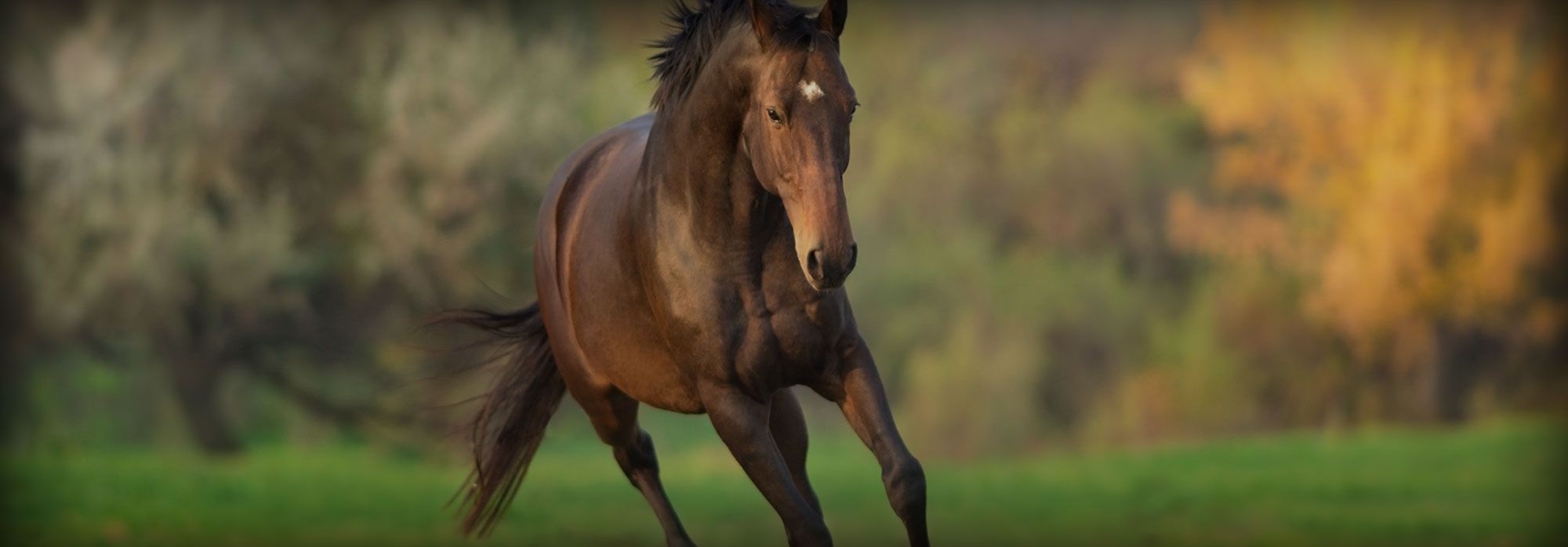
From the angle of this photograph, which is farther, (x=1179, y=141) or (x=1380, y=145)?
(x=1179, y=141)

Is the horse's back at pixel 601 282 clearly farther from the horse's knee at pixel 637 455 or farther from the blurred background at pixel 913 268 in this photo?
the blurred background at pixel 913 268

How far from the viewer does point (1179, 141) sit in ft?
68.0

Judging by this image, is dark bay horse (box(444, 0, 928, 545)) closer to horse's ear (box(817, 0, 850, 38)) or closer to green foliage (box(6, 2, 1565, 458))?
horse's ear (box(817, 0, 850, 38))

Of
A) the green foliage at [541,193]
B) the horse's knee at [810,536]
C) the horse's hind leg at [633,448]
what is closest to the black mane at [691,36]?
the horse's hind leg at [633,448]

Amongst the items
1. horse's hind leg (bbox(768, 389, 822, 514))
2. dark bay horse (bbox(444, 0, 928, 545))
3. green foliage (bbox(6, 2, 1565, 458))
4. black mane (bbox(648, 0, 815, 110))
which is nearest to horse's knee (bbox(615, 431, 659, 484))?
dark bay horse (bbox(444, 0, 928, 545))

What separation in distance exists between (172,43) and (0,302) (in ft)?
10.1

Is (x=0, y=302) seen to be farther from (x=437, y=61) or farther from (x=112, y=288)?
(x=437, y=61)

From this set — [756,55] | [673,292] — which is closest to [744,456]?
[673,292]

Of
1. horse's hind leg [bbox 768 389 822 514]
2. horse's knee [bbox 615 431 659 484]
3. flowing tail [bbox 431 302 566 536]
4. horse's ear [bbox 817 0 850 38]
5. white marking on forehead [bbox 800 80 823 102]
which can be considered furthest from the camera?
flowing tail [bbox 431 302 566 536]

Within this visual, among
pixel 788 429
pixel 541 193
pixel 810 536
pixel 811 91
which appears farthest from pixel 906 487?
pixel 541 193

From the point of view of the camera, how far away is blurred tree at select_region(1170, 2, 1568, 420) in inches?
752

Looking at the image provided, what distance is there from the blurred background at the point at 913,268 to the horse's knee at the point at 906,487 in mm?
10166

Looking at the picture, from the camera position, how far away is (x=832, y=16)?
16.5 feet

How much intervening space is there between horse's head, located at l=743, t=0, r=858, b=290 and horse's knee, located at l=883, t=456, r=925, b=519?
66 centimetres
